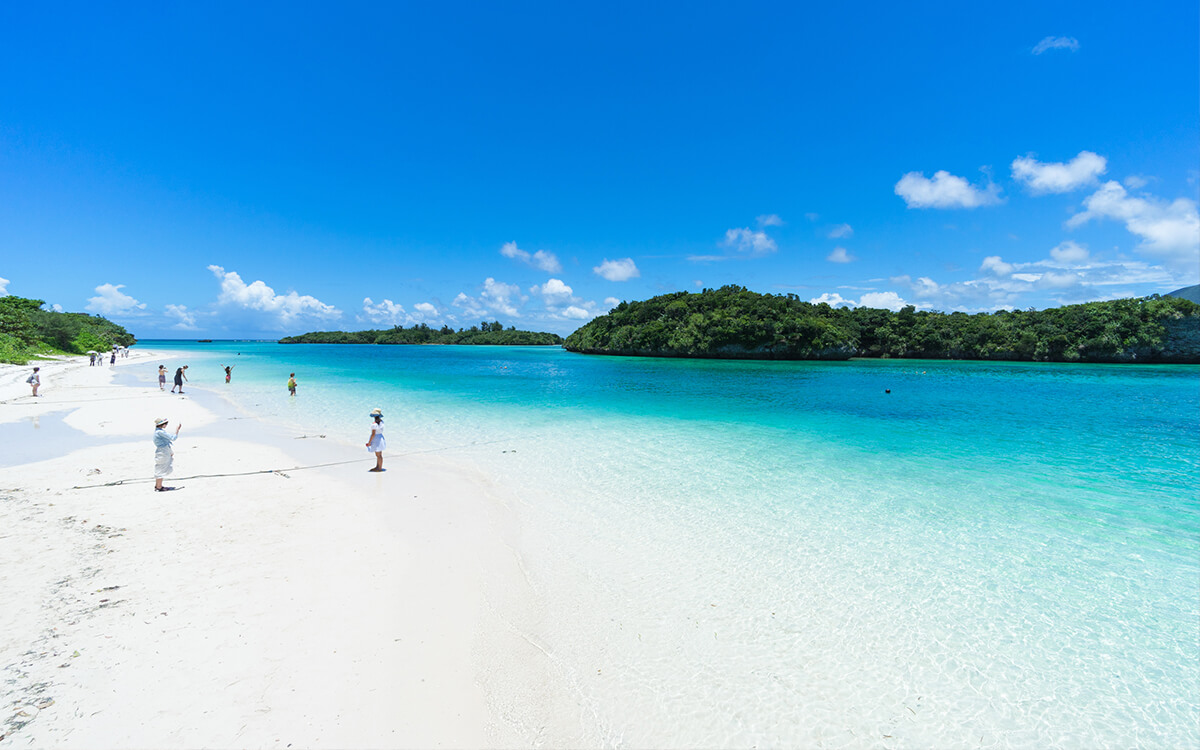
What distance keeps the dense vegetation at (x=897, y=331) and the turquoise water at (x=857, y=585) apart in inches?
2388

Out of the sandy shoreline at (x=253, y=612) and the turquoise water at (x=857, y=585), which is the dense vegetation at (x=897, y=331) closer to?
the turquoise water at (x=857, y=585)

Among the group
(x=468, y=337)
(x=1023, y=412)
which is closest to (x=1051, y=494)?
(x=1023, y=412)

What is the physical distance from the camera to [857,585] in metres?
5.96

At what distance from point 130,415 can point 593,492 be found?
61.9ft

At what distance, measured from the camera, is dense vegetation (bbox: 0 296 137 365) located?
35781 mm

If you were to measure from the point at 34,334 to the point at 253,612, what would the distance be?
6947cm

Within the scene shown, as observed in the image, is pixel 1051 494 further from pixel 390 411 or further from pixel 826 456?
pixel 390 411

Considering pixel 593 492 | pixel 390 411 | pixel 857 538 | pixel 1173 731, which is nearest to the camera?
pixel 1173 731

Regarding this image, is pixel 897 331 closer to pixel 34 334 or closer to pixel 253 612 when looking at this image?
pixel 253 612

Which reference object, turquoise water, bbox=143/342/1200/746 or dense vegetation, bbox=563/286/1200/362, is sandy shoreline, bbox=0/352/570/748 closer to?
turquoise water, bbox=143/342/1200/746

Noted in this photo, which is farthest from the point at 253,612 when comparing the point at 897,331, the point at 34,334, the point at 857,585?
the point at 897,331

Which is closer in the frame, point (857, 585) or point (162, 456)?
point (857, 585)

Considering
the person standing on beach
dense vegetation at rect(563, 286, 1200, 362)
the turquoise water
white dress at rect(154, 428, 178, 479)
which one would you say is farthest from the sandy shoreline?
dense vegetation at rect(563, 286, 1200, 362)

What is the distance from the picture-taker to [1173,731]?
3826 mm
